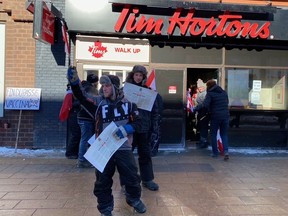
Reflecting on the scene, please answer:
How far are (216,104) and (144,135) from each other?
3190mm

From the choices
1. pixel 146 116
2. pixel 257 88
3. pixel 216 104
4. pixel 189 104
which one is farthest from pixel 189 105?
pixel 146 116

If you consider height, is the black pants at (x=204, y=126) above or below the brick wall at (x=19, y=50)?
below

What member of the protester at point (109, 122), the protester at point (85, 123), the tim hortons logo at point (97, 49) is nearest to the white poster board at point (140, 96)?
the protester at point (109, 122)

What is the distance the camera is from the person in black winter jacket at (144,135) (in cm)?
529

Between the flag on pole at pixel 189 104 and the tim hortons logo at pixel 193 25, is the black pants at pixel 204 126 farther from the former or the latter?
the tim hortons logo at pixel 193 25

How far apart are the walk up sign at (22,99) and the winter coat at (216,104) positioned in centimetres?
401

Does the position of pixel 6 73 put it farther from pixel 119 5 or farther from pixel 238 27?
pixel 238 27

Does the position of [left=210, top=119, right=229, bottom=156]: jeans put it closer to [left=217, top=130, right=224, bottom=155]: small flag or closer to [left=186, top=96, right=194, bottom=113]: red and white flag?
[left=217, top=130, right=224, bottom=155]: small flag

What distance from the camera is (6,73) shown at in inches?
340

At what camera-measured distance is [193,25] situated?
852 centimetres

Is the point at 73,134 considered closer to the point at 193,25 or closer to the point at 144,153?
the point at 144,153

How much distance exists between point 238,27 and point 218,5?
2.40ft

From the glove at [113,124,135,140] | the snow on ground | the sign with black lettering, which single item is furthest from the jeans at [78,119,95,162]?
the glove at [113,124,135,140]

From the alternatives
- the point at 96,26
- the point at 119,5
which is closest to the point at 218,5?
the point at 119,5
